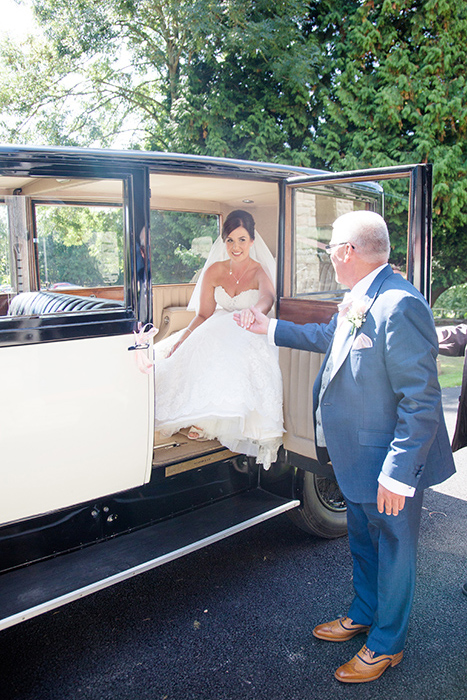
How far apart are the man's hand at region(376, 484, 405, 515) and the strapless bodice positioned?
5.94ft

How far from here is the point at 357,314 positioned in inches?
89.4

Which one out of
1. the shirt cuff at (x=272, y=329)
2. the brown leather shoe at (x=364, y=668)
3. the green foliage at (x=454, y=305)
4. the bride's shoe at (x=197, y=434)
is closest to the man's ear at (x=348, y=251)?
the shirt cuff at (x=272, y=329)

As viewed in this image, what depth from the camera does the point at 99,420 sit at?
268 centimetres

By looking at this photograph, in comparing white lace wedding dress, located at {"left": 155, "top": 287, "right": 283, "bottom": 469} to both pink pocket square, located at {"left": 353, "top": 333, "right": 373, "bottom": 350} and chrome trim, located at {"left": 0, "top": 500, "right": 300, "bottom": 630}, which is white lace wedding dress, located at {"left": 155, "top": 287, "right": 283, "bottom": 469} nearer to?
chrome trim, located at {"left": 0, "top": 500, "right": 300, "bottom": 630}

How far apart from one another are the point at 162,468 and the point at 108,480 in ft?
1.08

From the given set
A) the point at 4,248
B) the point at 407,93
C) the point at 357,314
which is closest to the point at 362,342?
the point at 357,314

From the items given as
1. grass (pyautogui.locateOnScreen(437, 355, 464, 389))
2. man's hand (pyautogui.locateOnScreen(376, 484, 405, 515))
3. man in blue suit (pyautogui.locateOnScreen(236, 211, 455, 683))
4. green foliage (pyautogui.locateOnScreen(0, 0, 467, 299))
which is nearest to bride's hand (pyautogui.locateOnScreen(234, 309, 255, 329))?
man in blue suit (pyautogui.locateOnScreen(236, 211, 455, 683))

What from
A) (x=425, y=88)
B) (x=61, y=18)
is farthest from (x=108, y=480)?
(x=61, y=18)

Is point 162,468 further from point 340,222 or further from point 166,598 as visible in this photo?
point 340,222

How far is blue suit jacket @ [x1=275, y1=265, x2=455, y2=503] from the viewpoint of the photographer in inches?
84.1

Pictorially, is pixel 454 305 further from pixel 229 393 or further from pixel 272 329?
pixel 272 329

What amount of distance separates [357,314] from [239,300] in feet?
5.20

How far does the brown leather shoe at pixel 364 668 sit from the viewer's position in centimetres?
240

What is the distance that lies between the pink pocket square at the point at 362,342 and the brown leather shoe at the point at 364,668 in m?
1.32
